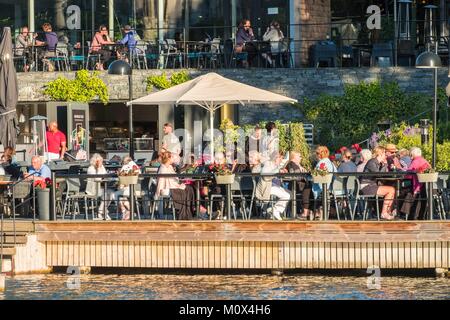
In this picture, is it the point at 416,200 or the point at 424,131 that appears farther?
the point at 424,131

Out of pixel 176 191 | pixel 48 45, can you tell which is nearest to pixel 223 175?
pixel 176 191

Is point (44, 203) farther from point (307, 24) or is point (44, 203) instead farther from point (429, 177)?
point (307, 24)

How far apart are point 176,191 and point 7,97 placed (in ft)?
18.8

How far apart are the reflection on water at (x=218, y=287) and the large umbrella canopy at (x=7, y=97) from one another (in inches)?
183

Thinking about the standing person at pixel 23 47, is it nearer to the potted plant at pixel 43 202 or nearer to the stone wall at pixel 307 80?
the stone wall at pixel 307 80

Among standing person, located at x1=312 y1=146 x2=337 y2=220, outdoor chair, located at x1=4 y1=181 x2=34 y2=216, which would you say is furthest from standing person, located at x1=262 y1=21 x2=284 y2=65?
outdoor chair, located at x1=4 y1=181 x2=34 y2=216

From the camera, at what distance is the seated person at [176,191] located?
2480cm

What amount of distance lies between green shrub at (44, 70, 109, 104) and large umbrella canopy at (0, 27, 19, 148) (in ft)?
21.8

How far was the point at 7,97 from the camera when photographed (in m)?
29.2

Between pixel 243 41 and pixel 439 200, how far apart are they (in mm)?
12375

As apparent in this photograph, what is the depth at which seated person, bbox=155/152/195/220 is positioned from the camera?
24.8 metres

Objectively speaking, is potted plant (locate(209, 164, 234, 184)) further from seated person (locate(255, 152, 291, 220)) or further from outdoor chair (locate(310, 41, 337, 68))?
outdoor chair (locate(310, 41, 337, 68))
